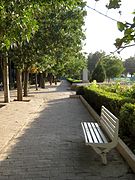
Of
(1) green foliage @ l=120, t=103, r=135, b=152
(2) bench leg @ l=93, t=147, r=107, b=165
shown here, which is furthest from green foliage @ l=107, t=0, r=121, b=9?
(1) green foliage @ l=120, t=103, r=135, b=152

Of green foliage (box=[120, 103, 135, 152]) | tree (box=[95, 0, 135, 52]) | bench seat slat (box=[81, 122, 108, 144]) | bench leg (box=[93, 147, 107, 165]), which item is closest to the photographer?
tree (box=[95, 0, 135, 52])

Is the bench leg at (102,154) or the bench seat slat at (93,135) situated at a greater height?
the bench seat slat at (93,135)

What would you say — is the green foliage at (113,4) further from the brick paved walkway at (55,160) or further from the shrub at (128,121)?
the shrub at (128,121)

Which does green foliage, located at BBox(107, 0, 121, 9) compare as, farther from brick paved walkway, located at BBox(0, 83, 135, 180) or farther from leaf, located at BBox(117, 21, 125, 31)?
brick paved walkway, located at BBox(0, 83, 135, 180)

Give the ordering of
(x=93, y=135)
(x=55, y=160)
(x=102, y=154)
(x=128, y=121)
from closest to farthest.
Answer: (x=102, y=154)
(x=55, y=160)
(x=93, y=135)
(x=128, y=121)

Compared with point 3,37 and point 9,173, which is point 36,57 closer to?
point 3,37

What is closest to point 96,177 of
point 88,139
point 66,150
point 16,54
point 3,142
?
point 88,139

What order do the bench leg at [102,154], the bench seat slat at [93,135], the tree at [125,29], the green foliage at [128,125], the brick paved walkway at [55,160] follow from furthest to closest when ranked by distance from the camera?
1. the green foliage at [128,125]
2. the bench seat slat at [93,135]
3. the bench leg at [102,154]
4. the brick paved walkway at [55,160]
5. the tree at [125,29]

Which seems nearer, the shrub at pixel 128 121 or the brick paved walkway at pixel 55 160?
the brick paved walkway at pixel 55 160

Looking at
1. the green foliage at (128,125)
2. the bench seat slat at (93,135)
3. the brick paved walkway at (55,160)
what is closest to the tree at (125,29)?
the brick paved walkway at (55,160)

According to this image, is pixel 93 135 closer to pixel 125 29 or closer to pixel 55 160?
pixel 55 160

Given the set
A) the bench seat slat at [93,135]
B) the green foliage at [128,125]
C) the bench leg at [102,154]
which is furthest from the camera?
the green foliage at [128,125]

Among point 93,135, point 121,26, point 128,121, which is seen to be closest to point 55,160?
point 93,135

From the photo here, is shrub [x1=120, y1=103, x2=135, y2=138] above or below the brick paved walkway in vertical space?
above
